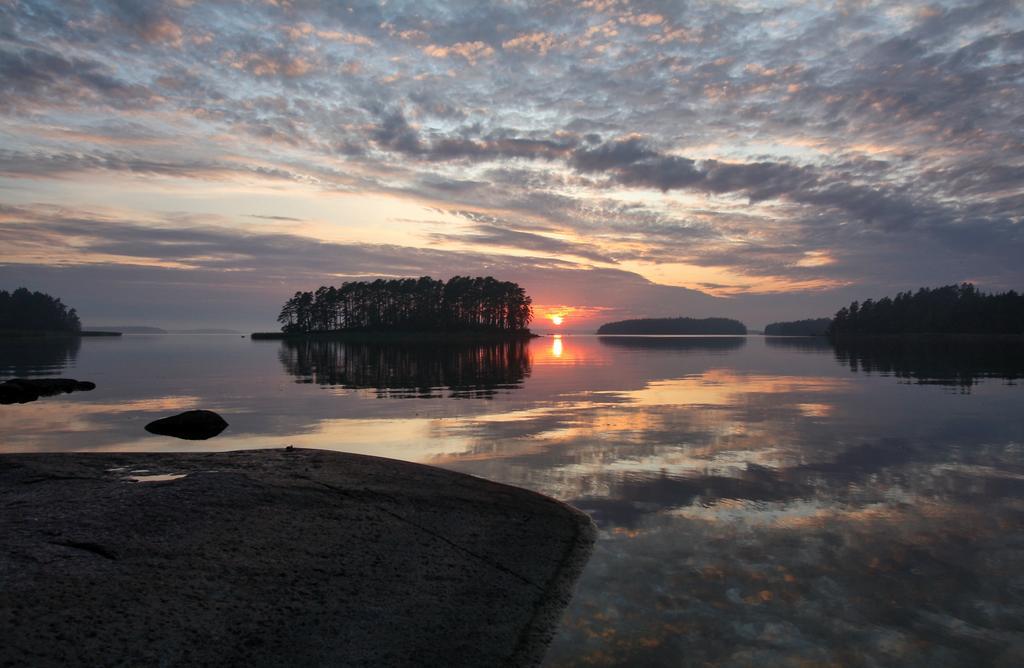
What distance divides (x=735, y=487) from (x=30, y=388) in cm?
4485

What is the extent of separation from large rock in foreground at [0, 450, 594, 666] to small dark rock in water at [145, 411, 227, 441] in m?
10.5

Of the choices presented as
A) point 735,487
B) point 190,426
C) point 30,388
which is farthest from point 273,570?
point 30,388

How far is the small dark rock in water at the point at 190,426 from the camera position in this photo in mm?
24781

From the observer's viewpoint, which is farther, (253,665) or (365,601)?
(365,601)

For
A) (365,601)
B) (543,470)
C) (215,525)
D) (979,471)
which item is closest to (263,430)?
(543,470)

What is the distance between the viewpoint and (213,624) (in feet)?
24.3

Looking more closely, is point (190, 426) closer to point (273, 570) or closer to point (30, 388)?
point (273, 570)

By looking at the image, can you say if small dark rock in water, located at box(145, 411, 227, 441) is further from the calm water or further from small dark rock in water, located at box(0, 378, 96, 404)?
small dark rock in water, located at box(0, 378, 96, 404)

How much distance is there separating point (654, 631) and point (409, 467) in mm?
9711

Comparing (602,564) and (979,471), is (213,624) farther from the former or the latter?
(979,471)

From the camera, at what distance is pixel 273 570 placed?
29.8ft

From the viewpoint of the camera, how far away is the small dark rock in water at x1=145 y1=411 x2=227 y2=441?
2478cm

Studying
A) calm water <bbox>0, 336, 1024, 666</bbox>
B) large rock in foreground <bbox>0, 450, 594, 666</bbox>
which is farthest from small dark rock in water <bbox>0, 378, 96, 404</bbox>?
large rock in foreground <bbox>0, 450, 594, 666</bbox>

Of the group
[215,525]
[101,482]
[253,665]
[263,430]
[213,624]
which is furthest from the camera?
[263,430]
